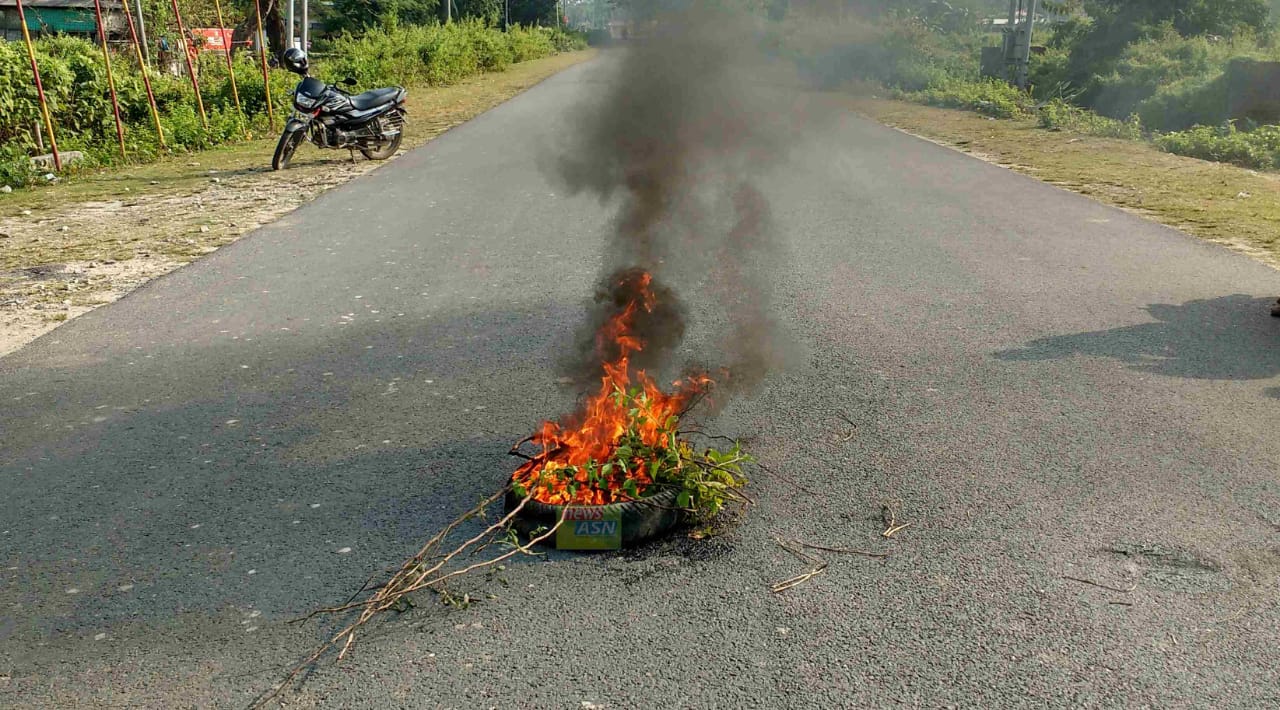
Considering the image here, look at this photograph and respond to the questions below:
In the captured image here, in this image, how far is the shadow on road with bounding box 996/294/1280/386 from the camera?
5867 mm

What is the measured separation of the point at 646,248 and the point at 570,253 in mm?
3545

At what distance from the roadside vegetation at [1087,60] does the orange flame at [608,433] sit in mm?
1963

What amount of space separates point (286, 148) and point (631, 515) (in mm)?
11777

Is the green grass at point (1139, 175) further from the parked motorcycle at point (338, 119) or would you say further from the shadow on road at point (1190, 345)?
the parked motorcycle at point (338, 119)

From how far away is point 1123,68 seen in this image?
2458cm

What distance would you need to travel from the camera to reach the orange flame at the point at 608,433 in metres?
3.91

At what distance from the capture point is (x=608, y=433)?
13.8 feet

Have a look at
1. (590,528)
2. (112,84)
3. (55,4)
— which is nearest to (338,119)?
(112,84)

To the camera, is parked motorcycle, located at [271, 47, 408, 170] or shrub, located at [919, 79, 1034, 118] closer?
parked motorcycle, located at [271, 47, 408, 170]

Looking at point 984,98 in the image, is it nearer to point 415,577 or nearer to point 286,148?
point 286,148

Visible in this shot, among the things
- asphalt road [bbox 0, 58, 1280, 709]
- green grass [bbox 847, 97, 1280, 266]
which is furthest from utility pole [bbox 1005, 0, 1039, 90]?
asphalt road [bbox 0, 58, 1280, 709]

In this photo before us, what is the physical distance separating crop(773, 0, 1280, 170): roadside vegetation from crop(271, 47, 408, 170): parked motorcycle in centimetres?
744

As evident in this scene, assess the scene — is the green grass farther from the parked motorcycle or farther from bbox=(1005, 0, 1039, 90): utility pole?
the parked motorcycle

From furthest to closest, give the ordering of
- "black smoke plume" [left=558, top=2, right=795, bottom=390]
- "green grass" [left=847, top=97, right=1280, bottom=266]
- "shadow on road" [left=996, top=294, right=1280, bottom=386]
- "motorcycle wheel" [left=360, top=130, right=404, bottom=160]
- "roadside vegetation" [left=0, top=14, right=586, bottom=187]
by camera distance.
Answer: "motorcycle wheel" [left=360, top=130, right=404, bottom=160] → "roadside vegetation" [left=0, top=14, right=586, bottom=187] → "green grass" [left=847, top=97, right=1280, bottom=266] → "shadow on road" [left=996, top=294, right=1280, bottom=386] → "black smoke plume" [left=558, top=2, right=795, bottom=390]
